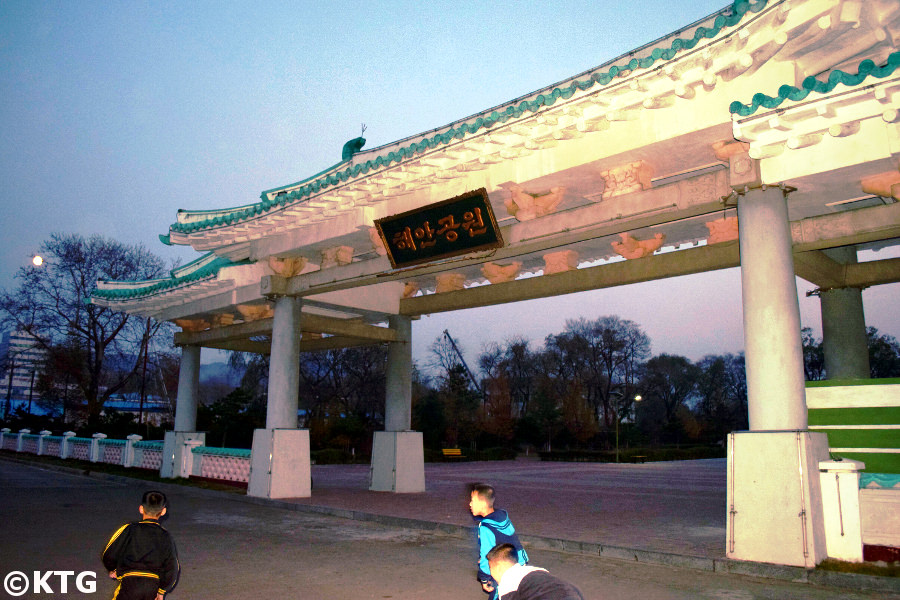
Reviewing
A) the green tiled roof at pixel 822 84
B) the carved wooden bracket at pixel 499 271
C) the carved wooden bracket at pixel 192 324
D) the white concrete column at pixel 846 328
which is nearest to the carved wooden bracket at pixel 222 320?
the carved wooden bracket at pixel 192 324

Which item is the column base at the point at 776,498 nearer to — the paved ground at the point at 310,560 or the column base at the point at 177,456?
the paved ground at the point at 310,560

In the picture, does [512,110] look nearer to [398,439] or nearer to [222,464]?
[398,439]

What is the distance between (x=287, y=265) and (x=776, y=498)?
29.9ft

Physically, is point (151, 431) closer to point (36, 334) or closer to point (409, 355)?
point (36, 334)

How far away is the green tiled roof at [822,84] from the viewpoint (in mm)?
4805

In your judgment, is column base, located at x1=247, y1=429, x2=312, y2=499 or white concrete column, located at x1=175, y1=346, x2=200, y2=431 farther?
Answer: white concrete column, located at x1=175, y1=346, x2=200, y2=431

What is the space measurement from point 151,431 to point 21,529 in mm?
23177

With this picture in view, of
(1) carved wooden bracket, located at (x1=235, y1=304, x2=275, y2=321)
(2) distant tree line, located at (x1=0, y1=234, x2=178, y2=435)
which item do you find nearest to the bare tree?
(2) distant tree line, located at (x1=0, y1=234, x2=178, y2=435)

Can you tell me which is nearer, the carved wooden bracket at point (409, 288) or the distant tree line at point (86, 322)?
the carved wooden bracket at point (409, 288)

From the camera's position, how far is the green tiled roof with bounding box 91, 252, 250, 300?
44.5 ft

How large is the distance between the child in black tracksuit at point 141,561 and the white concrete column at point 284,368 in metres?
8.39

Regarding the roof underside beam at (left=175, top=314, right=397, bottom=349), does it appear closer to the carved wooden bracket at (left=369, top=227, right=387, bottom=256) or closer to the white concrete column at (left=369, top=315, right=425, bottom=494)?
the white concrete column at (left=369, top=315, right=425, bottom=494)

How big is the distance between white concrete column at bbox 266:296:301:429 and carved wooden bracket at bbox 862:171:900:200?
30.2ft

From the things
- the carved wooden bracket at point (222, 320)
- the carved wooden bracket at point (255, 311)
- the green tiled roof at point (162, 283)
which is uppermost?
the green tiled roof at point (162, 283)
